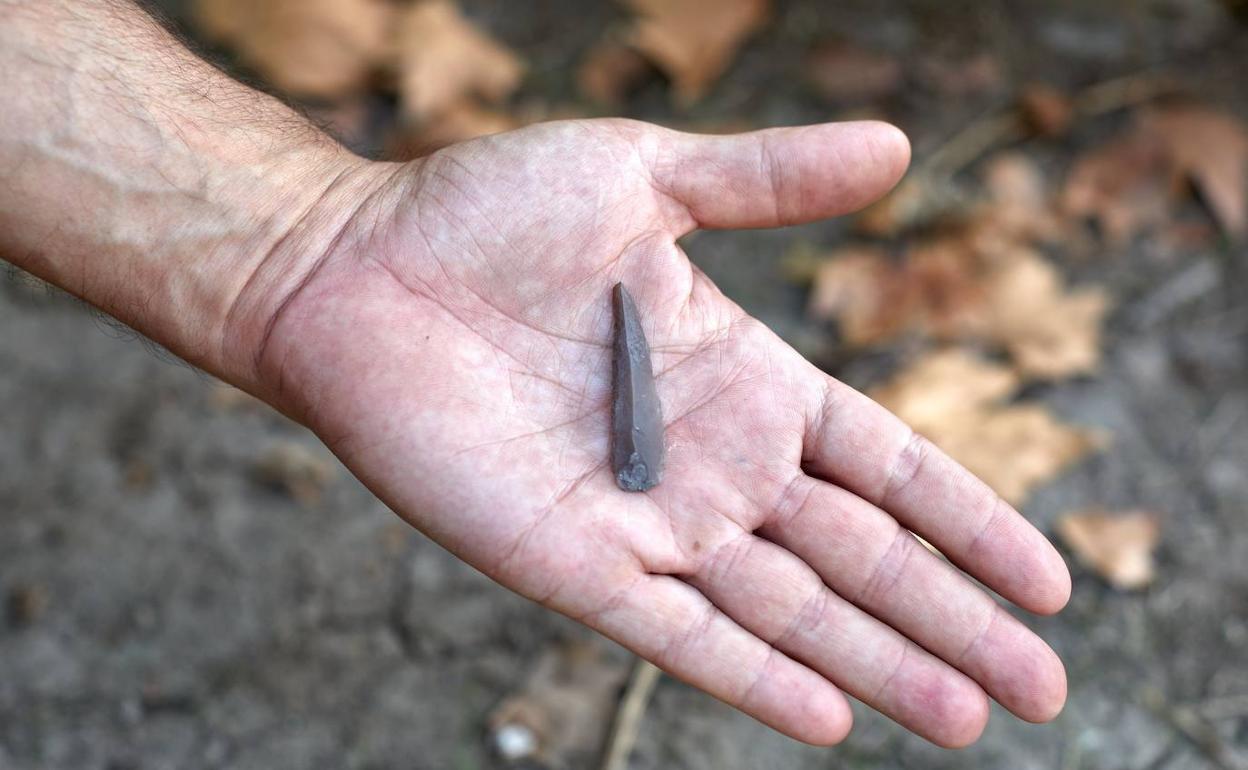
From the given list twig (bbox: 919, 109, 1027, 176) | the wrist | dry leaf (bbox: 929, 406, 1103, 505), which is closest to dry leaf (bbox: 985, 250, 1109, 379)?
dry leaf (bbox: 929, 406, 1103, 505)

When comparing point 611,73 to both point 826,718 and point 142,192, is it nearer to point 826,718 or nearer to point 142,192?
point 142,192

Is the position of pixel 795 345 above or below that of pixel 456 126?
below

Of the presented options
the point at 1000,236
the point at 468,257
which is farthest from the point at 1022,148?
the point at 468,257

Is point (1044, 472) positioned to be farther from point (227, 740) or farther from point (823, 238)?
point (227, 740)

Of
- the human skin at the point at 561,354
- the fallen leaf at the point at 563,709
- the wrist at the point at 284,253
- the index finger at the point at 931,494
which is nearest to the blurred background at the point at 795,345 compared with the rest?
the fallen leaf at the point at 563,709

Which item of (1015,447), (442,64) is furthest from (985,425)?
(442,64)

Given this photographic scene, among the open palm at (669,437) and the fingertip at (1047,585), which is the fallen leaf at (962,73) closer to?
the open palm at (669,437)
